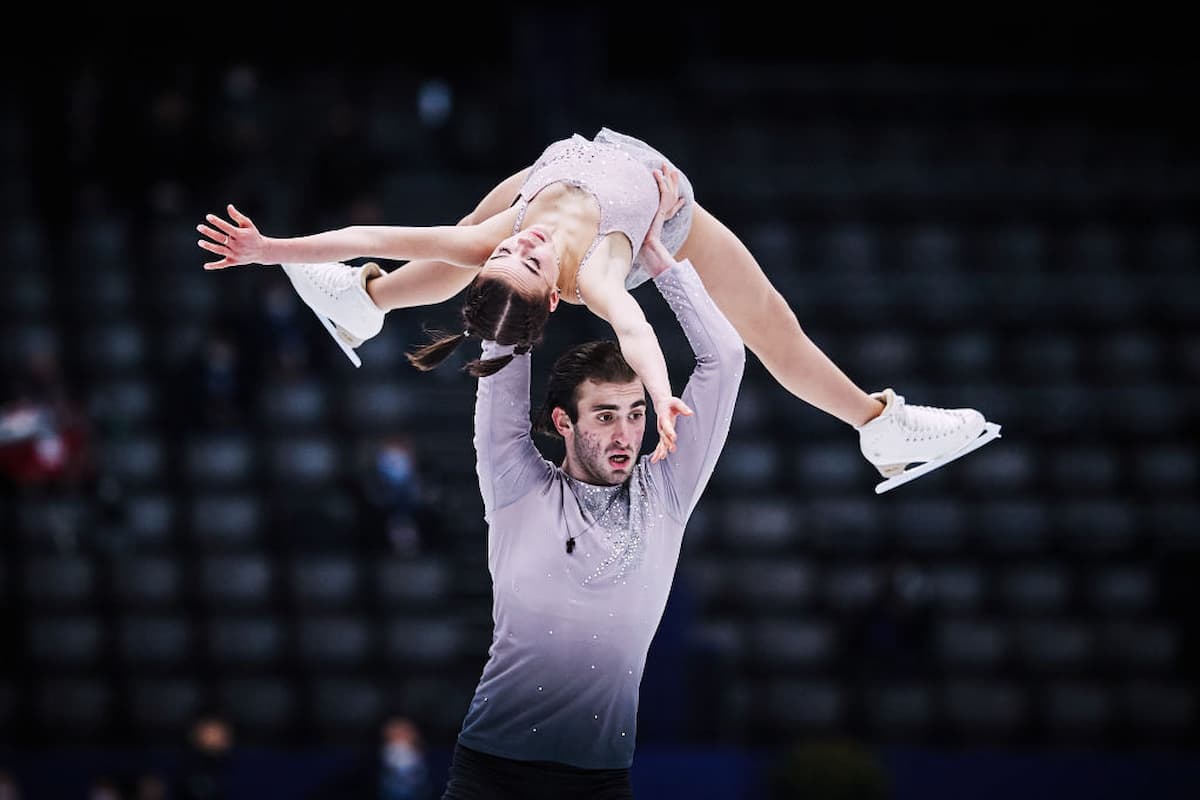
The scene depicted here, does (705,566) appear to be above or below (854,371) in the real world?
below

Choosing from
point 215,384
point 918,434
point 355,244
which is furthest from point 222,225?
point 215,384

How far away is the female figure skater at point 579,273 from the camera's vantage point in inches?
136

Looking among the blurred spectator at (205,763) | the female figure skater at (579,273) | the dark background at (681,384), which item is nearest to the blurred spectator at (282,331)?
the dark background at (681,384)

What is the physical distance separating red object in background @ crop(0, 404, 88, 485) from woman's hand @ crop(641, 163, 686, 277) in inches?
252

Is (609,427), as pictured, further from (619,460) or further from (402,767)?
(402,767)

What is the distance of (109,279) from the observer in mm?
10789

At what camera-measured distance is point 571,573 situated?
3346 mm

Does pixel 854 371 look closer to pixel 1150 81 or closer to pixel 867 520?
pixel 867 520

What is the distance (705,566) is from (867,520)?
3.74ft

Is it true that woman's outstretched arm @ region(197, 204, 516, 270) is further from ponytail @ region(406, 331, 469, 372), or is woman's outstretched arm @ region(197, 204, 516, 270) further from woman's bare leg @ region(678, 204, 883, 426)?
woman's bare leg @ region(678, 204, 883, 426)

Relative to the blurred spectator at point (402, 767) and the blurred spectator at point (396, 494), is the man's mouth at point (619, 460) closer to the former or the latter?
the blurred spectator at point (402, 767)

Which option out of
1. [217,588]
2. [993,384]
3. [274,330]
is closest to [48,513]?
[217,588]

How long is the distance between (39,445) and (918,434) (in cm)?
657

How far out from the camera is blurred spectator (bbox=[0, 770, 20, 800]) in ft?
26.9
